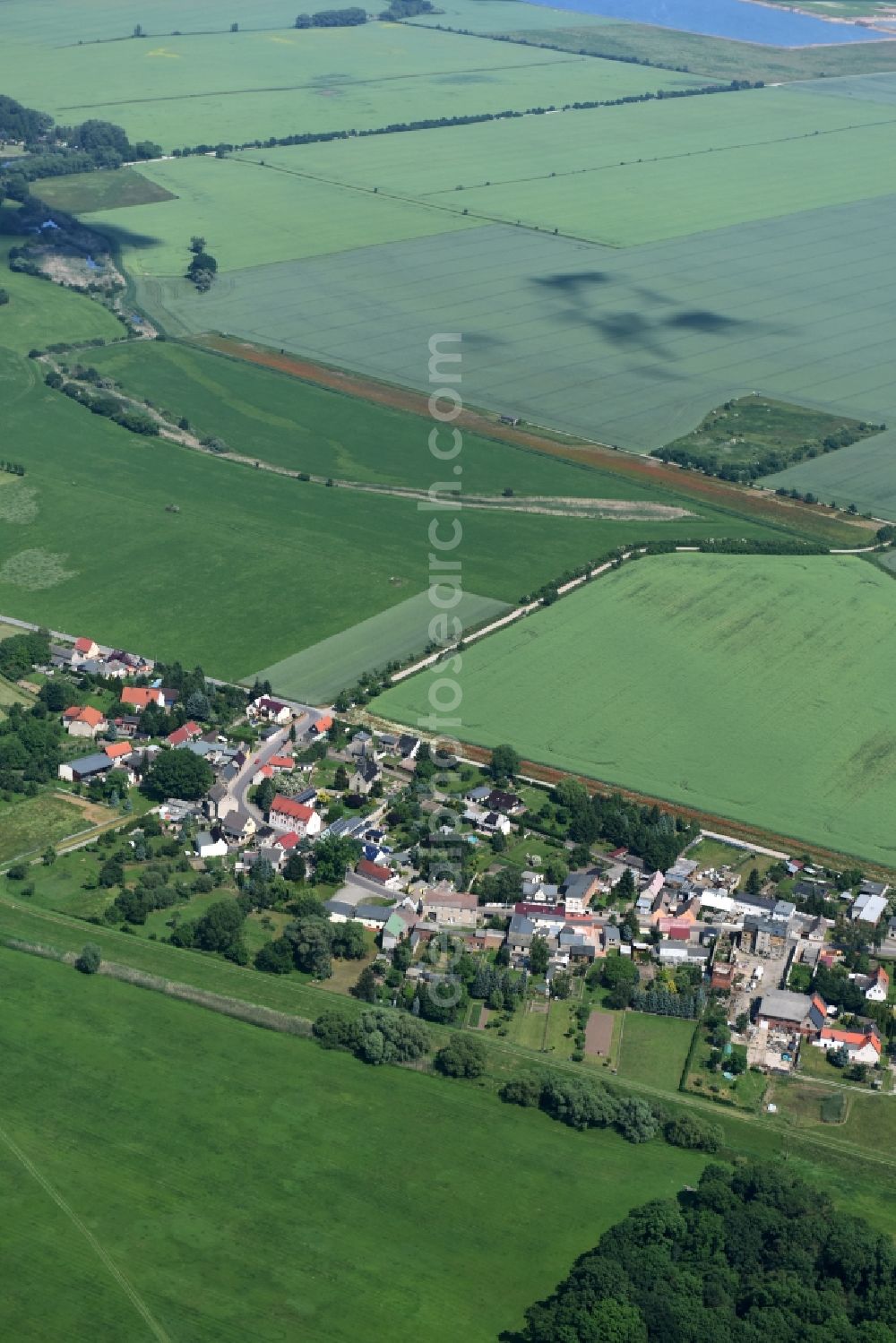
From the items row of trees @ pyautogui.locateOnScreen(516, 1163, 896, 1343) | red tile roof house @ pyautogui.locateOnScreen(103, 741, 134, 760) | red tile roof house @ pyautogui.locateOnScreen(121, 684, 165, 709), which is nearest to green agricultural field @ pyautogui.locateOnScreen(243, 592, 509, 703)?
red tile roof house @ pyautogui.locateOnScreen(121, 684, 165, 709)

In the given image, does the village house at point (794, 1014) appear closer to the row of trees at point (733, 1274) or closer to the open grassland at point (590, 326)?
the row of trees at point (733, 1274)

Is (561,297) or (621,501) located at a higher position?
(561,297)

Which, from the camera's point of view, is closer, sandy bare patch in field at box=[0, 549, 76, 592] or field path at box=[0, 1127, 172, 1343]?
field path at box=[0, 1127, 172, 1343]

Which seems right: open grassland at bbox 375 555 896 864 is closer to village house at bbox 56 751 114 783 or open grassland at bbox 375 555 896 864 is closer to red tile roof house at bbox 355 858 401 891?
red tile roof house at bbox 355 858 401 891

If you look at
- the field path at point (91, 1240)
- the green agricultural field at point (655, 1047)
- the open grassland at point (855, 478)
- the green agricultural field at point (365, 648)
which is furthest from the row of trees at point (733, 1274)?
the open grassland at point (855, 478)

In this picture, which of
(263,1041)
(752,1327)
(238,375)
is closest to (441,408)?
(238,375)

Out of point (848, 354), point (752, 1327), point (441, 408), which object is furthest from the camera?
point (848, 354)

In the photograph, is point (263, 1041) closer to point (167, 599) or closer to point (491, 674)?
point (491, 674)
